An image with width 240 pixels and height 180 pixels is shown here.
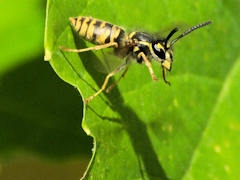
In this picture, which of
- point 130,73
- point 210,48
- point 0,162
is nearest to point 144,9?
point 130,73

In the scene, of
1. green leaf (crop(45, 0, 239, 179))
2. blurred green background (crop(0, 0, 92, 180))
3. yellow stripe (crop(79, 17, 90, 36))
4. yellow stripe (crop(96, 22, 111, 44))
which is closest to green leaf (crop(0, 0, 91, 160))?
blurred green background (crop(0, 0, 92, 180))

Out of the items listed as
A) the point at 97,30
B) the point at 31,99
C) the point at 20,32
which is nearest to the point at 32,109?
the point at 31,99

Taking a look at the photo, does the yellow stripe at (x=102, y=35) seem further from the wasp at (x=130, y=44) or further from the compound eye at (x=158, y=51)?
the compound eye at (x=158, y=51)

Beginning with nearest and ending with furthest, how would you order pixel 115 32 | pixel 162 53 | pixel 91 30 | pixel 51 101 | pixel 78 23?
pixel 78 23, pixel 91 30, pixel 115 32, pixel 162 53, pixel 51 101

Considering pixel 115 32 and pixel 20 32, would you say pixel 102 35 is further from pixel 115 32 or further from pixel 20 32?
pixel 20 32

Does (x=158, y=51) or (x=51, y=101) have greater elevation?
(x=158, y=51)

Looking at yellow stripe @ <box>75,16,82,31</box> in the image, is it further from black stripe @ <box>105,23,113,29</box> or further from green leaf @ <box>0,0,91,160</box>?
green leaf @ <box>0,0,91,160</box>
